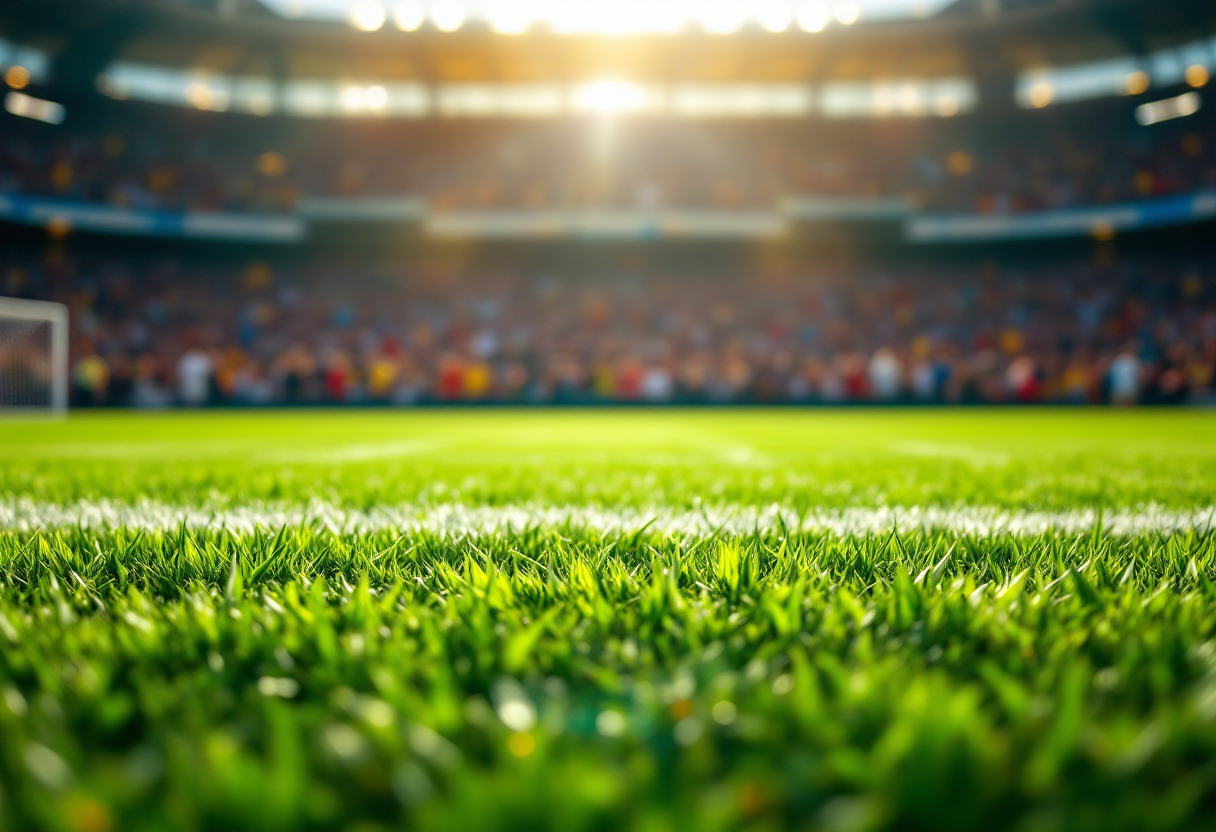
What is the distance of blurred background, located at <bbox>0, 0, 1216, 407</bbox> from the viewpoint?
74.3 ft

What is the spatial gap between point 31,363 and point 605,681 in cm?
1802

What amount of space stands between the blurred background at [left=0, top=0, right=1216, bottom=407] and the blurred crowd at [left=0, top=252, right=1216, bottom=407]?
0.12m

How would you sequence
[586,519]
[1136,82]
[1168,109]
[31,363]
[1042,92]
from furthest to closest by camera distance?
[1042,92]
[1136,82]
[1168,109]
[31,363]
[586,519]

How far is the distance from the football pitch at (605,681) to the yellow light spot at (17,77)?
102ft

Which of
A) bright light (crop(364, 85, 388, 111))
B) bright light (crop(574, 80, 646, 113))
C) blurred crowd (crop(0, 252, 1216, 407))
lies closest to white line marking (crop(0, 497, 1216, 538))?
blurred crowd (crop(0, 252, 1216, 407))

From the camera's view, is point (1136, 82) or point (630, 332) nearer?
point (630, 332)

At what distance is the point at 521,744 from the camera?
565 mm

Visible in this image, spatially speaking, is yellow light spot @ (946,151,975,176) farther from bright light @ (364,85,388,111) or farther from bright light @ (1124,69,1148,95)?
bright light @ (364,85,388,111)

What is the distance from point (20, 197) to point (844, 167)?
2667cm

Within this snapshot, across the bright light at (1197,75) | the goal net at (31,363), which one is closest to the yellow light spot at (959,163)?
the bright light at (1197,75)

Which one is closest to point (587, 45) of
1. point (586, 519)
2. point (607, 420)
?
point (607, 420)

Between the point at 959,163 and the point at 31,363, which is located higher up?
the point at 959,163

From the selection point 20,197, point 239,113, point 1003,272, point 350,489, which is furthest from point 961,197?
point 20,197

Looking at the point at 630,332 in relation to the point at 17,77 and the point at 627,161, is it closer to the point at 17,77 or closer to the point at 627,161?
the point at 627,161
